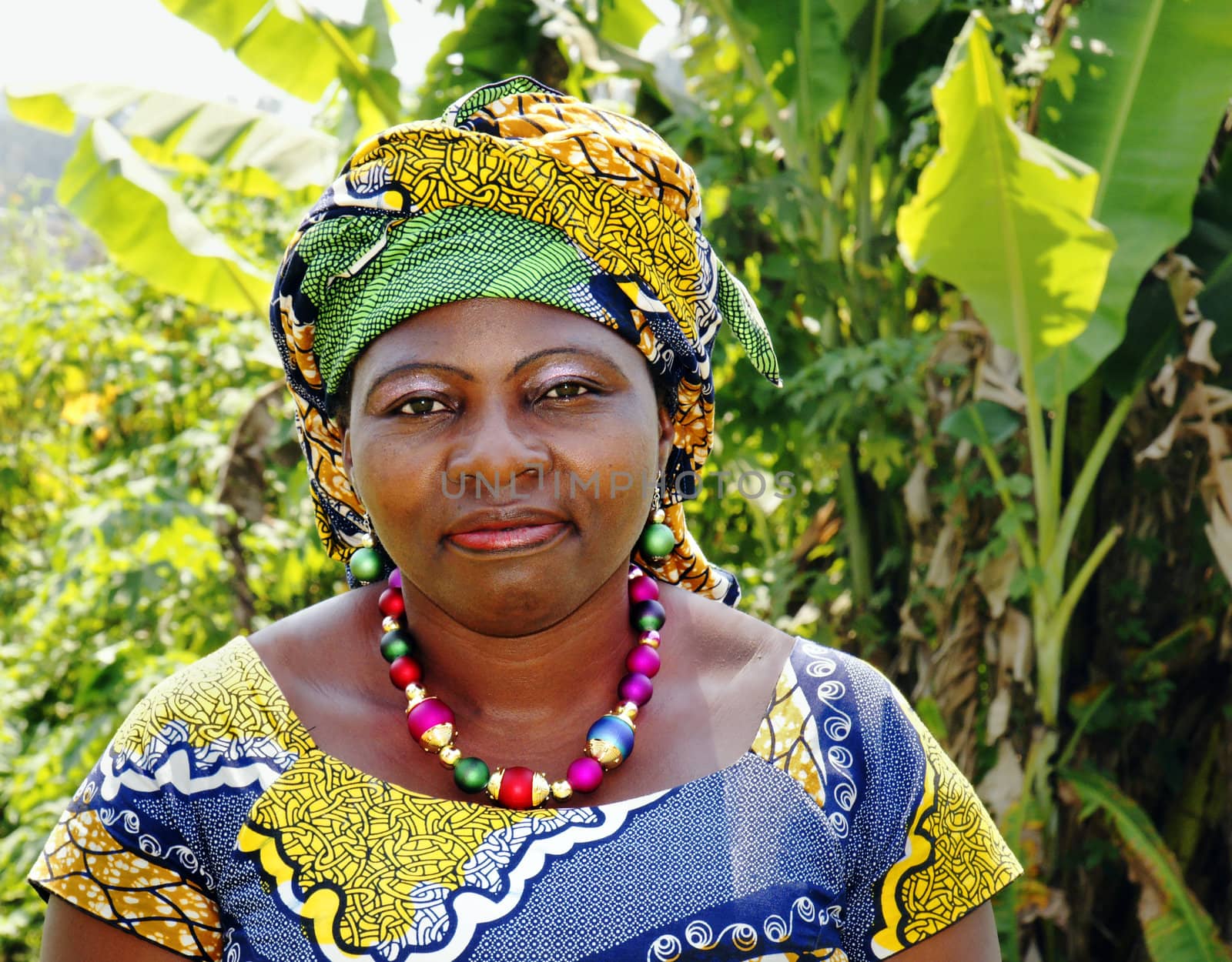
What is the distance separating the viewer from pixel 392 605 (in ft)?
5.41

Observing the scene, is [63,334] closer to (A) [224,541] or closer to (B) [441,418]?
(A) [224,541]

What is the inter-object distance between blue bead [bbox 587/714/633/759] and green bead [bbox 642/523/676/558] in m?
0.30

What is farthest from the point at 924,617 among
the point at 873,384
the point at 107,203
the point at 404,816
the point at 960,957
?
the point at 107,203

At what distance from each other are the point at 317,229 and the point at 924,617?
2.66m

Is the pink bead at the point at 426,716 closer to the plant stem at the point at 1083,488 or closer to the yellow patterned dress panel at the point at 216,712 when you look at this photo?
the yellow patterned dress panel at the point at 216,712

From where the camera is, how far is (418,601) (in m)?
1.63

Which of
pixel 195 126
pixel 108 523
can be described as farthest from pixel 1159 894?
pixel 195 126

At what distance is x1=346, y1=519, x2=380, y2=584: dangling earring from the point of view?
68.3 inches

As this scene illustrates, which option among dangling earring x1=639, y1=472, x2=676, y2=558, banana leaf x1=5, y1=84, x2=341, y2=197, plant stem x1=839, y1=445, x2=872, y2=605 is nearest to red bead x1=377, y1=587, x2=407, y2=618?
dangling earring x1=639, y1=472, x2=676, y2=558

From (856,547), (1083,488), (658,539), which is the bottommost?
(856,547)

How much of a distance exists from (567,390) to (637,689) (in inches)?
15.9

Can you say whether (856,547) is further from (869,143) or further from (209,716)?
(209,716)

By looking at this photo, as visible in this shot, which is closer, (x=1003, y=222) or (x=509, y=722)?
(x=509, y=722)

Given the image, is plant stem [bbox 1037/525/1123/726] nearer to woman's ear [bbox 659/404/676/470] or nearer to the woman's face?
woman's ear [bbox 659/404/676/470]
